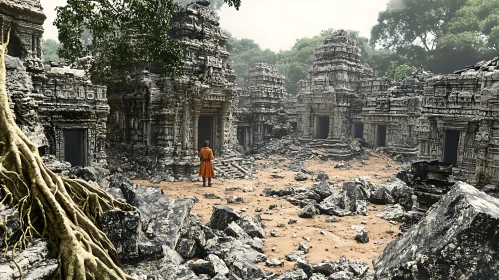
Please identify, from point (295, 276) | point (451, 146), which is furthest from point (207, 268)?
point (451, 146)

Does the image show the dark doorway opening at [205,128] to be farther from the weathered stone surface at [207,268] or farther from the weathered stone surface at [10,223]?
the weathered stone surface at [10,223]

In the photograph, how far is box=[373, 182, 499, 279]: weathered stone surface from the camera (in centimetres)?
252

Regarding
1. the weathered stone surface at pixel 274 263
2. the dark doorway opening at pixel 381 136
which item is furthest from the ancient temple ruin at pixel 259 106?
the weathered stone surface at pixel 274 263

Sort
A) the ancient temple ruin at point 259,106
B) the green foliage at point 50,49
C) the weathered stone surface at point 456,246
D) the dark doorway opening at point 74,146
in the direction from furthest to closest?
the green foliage at point 50,49
the ancient temple ruin at point 259,106
the dark doorway opening at point 74,146
the weathered stone surface at point 456,246

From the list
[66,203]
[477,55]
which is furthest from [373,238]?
[477,55]

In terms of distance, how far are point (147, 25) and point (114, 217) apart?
5.89m

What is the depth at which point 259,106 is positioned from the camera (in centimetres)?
3062

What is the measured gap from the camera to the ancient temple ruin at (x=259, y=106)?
2975 centimetres

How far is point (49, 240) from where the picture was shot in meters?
3.81

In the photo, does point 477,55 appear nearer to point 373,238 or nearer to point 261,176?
point 261,176

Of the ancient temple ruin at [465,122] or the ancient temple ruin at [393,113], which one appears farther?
the ancient temple ruin at [393,113]

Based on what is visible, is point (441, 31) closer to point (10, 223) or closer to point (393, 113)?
point (393, 113)

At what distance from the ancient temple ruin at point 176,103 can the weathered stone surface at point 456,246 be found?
48.3 ft

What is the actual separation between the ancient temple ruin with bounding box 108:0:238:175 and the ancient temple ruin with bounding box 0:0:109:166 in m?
3.26
